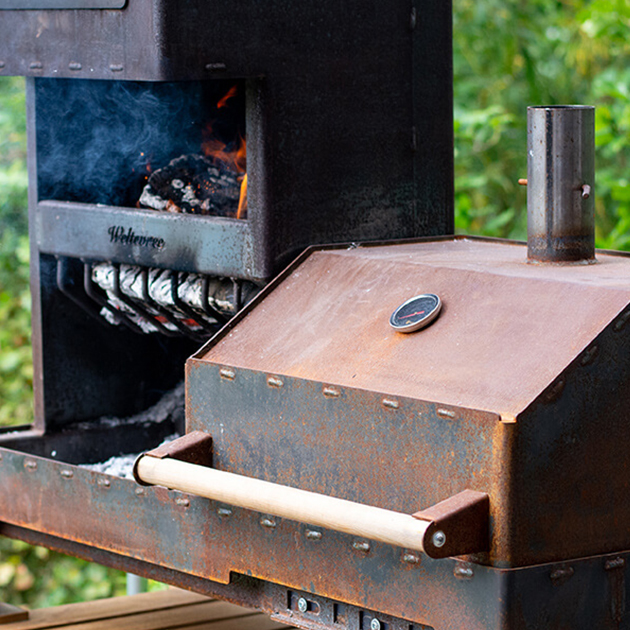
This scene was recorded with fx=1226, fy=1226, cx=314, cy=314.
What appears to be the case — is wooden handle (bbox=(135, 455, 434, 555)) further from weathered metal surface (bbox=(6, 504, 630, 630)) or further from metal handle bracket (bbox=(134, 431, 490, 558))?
weathered metal surface (bbox=(6, 504, 630, 630))

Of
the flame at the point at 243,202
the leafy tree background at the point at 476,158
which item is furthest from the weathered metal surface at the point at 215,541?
the leafy tree background at the point at 476,158

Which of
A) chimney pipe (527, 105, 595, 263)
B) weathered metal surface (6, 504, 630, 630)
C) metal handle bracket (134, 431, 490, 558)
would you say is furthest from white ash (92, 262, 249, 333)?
weathered metal surface (6, 504, 630, 630)

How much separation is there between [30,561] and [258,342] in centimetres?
380

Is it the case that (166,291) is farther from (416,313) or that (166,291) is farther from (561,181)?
(561,181)

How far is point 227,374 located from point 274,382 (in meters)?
0.13

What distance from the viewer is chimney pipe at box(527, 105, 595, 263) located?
2193 mm

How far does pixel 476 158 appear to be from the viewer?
588 cm

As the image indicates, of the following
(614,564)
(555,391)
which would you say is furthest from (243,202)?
(614,564)

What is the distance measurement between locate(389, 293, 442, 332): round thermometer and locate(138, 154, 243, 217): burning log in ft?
2.19

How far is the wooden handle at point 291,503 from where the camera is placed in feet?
5.87

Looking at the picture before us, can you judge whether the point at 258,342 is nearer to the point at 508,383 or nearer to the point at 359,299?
the point at 359,299

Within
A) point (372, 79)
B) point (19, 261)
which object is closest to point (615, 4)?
point (372, 79)

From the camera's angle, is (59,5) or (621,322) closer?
(621,322)

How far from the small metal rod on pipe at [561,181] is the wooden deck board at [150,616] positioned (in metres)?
1.33
